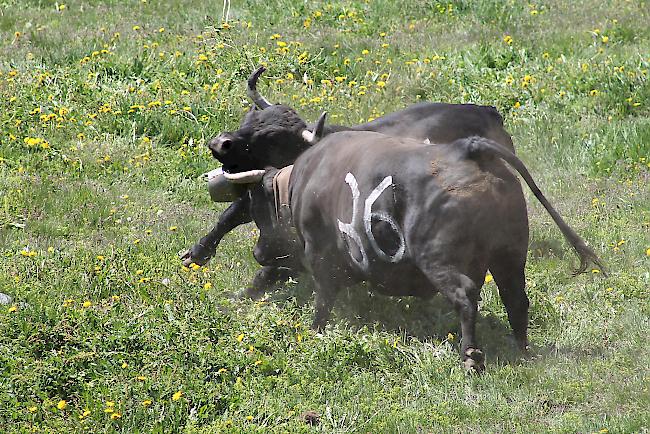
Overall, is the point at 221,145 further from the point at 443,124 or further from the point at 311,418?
the point at 311,418

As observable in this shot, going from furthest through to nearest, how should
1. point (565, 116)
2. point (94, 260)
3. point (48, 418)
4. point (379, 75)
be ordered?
point (379, 75), point (565, 116), point (94, 260), point (48, 418)

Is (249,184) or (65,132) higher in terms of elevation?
(249,184)

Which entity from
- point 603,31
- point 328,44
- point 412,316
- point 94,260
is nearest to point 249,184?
point 94,260

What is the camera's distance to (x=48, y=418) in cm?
762

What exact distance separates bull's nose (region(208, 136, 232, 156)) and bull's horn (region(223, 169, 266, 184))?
0.20m

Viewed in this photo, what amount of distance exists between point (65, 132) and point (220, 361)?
222 inches

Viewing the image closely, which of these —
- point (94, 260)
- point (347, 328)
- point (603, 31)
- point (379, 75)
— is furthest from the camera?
point (603, 31)

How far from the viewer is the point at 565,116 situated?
44.3 feet

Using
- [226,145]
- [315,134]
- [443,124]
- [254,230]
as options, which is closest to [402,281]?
[315,134]

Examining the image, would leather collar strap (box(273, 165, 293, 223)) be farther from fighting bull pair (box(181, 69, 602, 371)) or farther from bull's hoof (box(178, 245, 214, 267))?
bull's hoof (box(178, 245, 214, 267))

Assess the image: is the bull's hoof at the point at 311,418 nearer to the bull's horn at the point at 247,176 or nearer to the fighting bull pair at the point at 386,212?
the fighting bull pair at the point at 386,212

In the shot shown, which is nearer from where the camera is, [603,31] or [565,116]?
[565,116]

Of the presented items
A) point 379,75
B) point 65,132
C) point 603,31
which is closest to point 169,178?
point 65,132

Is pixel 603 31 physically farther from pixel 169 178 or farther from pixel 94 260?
pixel 94 260
